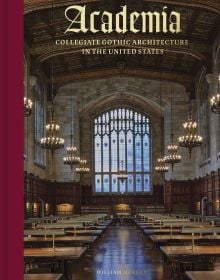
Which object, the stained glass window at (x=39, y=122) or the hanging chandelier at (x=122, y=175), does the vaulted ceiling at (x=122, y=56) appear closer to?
the stained glass window at (x=39, y=122)

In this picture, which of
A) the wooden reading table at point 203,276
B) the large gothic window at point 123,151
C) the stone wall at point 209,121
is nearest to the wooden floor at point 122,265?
the wooden reading table at point 203,276

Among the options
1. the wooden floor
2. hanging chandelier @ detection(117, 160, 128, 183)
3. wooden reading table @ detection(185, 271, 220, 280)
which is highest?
hanging chandelier @ detection(117, 160, 128, 183)

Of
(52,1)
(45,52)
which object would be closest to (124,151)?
(45,52)

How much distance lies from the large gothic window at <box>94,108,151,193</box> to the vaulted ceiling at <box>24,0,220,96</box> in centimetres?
568

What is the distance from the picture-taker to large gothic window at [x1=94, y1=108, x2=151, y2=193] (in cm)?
4088

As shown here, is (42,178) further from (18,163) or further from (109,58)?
(18,163)

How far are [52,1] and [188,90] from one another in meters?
17.4

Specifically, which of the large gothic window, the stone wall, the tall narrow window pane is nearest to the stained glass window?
the tall narrow window pane

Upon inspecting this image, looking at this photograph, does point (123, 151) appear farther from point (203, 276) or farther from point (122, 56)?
point (203, 276)

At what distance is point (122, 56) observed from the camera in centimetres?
3281

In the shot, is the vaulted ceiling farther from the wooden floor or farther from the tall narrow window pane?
the wooden floor

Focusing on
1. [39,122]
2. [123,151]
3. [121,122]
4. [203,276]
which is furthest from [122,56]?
[203,276]

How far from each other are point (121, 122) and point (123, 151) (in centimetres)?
211

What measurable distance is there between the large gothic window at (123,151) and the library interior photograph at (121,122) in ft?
0.24
